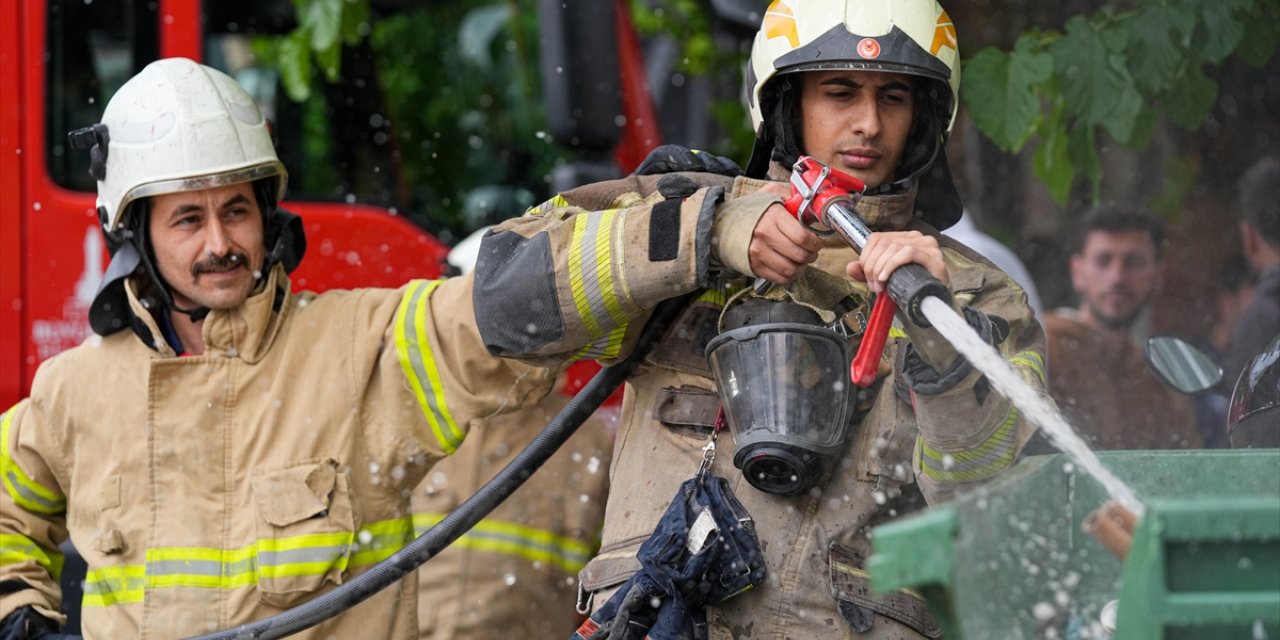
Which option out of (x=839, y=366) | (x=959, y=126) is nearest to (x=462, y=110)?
(x=959, y=126)

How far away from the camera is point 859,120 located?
3113 millimetres

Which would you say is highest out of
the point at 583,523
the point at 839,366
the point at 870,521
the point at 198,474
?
the point at 839,366

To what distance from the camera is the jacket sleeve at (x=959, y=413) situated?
266cm

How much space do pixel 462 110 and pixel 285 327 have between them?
94.0 inches

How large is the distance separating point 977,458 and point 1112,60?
1.78 m

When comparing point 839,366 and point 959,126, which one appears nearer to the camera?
point 839,366

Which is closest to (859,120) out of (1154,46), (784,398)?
(784,398)

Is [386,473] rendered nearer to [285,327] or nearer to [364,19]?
[285,327]

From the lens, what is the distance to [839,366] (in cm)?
290

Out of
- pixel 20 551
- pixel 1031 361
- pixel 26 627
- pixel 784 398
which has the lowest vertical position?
pixel 26 627

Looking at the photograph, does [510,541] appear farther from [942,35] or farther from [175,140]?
[942,35]

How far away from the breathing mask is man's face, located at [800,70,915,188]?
0.39 metres

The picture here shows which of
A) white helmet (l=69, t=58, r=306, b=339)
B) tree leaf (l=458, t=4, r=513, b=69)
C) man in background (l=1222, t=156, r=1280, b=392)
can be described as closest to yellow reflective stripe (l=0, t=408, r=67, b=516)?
white helmet (l=69, t=58, r=306, b=339)

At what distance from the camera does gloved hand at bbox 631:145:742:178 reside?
327cm
